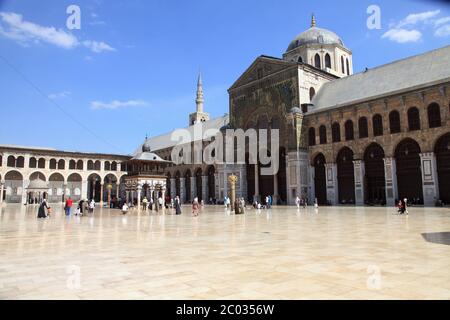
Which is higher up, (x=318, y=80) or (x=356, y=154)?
(x=318, y=80)

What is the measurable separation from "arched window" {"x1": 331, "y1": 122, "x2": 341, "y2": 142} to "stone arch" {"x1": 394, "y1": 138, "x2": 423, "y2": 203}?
216 inches

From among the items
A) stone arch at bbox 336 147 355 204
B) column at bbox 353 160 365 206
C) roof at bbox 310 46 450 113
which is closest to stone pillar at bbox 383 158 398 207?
column at bbox 353 160 365 206

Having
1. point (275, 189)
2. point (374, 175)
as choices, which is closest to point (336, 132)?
point (374, 175)

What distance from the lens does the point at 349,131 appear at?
32.3 metres

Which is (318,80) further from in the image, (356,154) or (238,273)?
(238,273)

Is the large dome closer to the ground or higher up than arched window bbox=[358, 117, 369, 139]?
higher up

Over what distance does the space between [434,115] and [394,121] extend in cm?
306

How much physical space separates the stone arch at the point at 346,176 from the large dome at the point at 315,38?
18.9 metres

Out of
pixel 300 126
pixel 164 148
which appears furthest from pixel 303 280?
pixel 164 148

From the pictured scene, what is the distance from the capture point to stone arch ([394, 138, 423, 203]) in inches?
1096

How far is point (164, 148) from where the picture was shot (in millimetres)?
61312

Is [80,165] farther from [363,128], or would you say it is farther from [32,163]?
[363,128]

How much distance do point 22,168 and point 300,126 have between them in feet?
147

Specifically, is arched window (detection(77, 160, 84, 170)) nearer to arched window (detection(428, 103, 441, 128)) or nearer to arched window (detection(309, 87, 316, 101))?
arched window (detection(309, 87, 316, 101))
